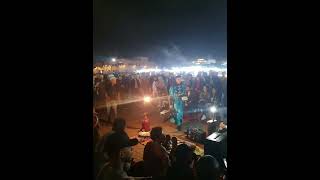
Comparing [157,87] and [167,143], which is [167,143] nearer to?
[167,143]

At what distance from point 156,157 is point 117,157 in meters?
0.20

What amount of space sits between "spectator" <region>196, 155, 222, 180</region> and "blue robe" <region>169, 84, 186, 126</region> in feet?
0.75

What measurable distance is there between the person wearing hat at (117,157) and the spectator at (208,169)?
1.17 ft

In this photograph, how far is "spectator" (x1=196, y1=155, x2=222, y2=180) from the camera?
169 centimetres

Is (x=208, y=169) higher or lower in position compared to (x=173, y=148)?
lower

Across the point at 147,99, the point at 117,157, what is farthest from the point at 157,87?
the point at 117,157

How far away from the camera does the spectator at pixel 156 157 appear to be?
1699mm

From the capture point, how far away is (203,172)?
169cm

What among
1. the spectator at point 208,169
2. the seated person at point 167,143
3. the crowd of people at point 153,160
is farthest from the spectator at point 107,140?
the spectator at point 208,169

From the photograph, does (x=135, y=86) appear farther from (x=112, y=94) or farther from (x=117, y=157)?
(x=117, y=157)

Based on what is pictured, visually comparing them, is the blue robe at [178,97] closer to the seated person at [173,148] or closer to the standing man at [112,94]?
the seated person at [173,148]

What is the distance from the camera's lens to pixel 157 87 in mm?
1730

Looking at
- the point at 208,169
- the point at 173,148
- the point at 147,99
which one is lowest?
the point at 208,169
